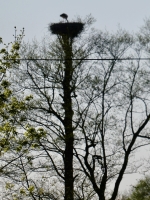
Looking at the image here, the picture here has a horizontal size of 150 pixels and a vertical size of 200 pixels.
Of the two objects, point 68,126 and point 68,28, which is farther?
point 68,28

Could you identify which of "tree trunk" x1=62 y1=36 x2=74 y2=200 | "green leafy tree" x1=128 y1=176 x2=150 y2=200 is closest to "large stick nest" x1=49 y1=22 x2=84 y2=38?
"tree trunk" x1=62 y1=36 x2=74 y2=200

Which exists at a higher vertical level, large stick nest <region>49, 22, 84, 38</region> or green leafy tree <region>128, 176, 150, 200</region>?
large stick nest <region>49, 22, 84, 38</region>

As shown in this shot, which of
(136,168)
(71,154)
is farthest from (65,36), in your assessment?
(136,168)

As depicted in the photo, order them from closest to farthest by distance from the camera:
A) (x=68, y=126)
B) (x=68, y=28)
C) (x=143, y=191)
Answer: (x=68, y=126)
(x=68, y=28)
(x=143, y=191)

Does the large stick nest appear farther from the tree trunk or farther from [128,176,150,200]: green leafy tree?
[128,176,150,200]: green leafy tree

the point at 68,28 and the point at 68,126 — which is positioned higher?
the point at 68,28

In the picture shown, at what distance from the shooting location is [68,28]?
645 inches

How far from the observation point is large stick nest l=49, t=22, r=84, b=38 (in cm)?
1616

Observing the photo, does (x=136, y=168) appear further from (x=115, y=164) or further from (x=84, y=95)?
(x=84, y=95)

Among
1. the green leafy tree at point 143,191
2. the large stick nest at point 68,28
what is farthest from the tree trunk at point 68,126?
the green leafy tree at point 143,191

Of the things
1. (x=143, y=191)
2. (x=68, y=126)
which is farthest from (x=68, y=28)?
(x=143, y=191)

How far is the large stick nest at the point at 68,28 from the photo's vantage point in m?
16.2

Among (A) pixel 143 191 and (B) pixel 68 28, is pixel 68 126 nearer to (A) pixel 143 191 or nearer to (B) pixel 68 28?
(B) pixel 68 28

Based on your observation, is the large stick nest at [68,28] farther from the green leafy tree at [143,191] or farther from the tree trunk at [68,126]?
the green leafy tree at [143,191]
